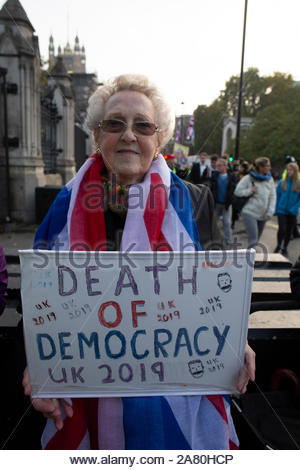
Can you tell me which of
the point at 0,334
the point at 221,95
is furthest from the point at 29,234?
the point at 221,95

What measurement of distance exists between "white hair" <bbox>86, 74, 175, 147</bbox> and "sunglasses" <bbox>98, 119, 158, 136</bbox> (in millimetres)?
97

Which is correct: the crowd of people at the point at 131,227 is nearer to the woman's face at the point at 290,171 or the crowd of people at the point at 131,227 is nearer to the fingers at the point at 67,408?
the fingers at the point at 67,408

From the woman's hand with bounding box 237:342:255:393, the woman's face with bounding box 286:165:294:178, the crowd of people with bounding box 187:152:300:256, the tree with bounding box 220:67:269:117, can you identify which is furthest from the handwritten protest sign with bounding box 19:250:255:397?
the tree with bounding box 220:67:269:117

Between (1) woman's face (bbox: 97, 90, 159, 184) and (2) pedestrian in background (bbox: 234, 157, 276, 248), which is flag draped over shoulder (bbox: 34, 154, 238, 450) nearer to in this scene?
(1) woman's face (bbox: 97, 90, 159, 184)

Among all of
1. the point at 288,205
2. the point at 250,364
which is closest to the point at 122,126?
the point at 250,364

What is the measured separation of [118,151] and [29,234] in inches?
247

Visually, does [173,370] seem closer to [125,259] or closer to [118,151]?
[125,259]

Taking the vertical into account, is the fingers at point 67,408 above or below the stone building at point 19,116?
below

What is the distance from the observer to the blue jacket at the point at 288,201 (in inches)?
276

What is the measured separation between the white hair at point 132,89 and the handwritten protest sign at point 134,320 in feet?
2.68

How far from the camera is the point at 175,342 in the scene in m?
1.26

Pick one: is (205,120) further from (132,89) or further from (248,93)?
(132,89)

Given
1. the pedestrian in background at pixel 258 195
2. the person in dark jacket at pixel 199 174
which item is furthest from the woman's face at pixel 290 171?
the person in dark jacket at pixel 199 174

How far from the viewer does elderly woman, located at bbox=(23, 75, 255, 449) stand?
1360 millimetres
